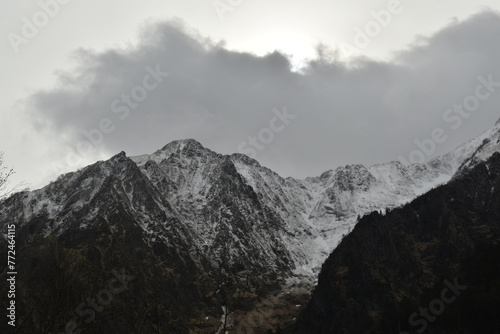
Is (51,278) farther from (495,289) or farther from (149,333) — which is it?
(149,333)

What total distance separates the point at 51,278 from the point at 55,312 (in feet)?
6.83

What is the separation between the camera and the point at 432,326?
126m

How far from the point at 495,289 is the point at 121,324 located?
9681 cm

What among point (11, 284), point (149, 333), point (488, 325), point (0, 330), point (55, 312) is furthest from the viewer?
point (149, 333)

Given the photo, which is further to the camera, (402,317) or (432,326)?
(402,317)

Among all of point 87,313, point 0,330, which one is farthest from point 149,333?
point 87,313

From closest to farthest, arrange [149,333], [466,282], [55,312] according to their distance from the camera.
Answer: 1. [55,312]
2. [466,282]
3. [149,333]

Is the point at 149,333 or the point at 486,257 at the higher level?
the point at 149,333

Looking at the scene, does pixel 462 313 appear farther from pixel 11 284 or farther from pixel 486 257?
pixel 11 284

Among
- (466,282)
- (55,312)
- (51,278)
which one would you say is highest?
(51,278)

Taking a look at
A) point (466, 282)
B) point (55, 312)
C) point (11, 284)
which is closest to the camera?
point (55, 312)

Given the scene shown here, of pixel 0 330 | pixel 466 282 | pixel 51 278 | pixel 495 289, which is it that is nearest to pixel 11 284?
pixel 51 278

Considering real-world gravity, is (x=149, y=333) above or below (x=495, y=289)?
above

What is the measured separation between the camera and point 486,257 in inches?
5610
